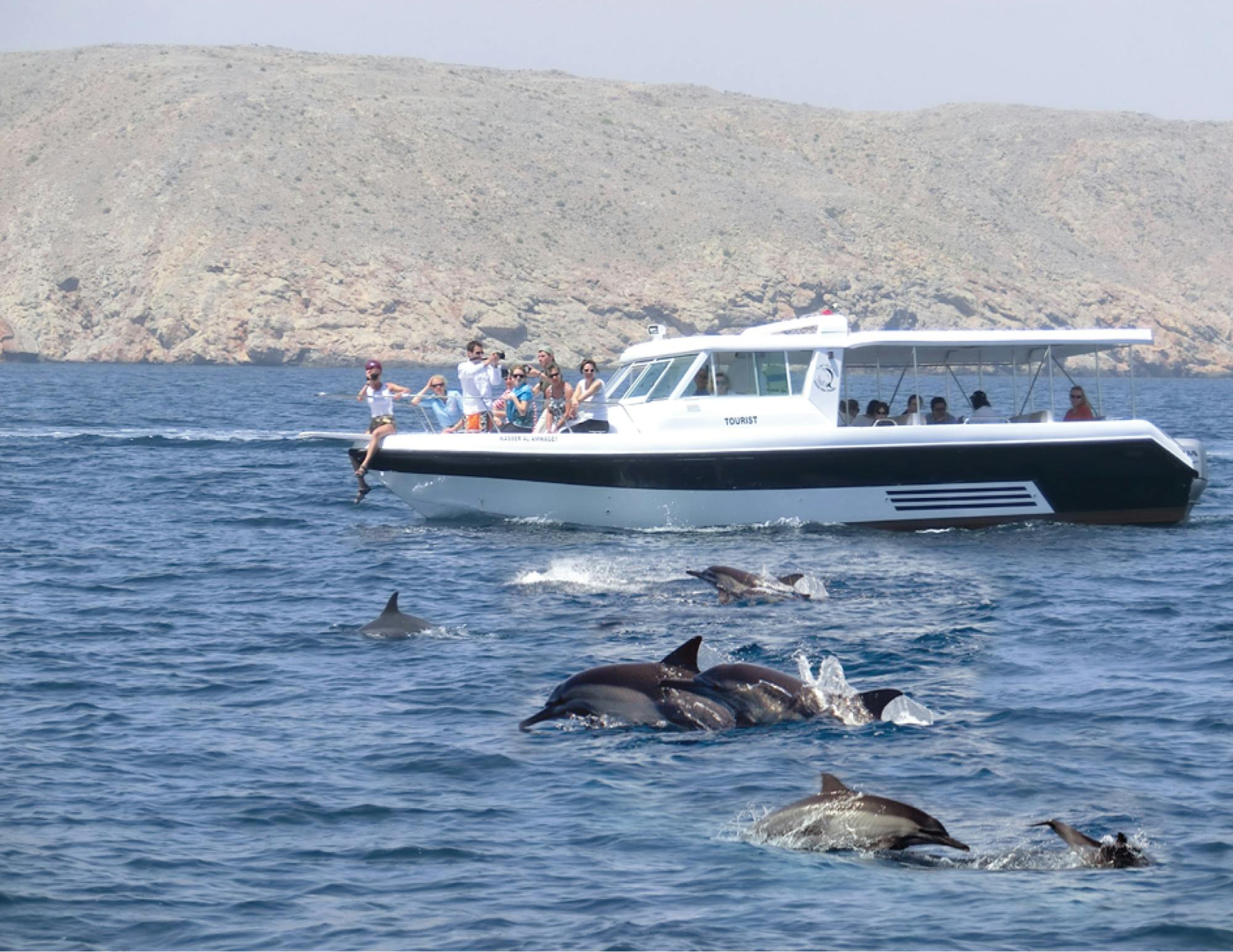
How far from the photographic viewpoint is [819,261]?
126 metres

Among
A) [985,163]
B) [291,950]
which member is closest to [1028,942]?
[291,950]

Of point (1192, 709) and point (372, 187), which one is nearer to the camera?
point (1192, 709)

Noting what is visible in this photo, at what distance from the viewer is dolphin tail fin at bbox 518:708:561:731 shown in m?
11.6

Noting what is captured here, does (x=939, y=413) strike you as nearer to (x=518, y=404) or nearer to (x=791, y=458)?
(x=791, y=458)

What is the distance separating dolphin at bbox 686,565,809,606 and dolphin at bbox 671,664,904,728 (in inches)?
180

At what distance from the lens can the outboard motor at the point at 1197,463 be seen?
74.6 ft

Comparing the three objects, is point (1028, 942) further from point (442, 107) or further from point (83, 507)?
point (442, 107)

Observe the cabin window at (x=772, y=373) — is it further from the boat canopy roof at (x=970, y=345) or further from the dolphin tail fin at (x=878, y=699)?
the dolphin tail fin at (x=878, y=699)

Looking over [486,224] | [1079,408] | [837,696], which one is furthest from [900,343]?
[486,224]

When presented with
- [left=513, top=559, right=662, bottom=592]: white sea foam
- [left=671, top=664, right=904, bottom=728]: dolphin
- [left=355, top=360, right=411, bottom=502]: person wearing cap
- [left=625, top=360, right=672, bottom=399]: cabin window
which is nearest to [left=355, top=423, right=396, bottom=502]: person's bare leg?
[left=355, top=360, right=411, bottom=502]: person wearing cap

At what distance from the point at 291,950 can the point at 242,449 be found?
30.9 metres

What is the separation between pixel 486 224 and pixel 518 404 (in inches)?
3982

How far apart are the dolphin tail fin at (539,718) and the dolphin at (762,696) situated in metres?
0.87

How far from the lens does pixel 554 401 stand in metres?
22.6
